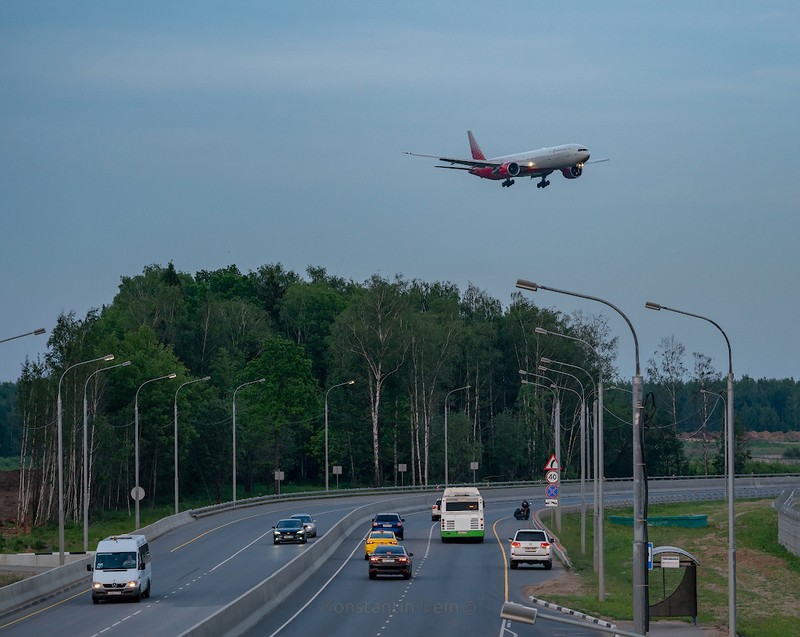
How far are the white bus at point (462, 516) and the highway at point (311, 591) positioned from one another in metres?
0.68

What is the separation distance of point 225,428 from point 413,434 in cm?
1910

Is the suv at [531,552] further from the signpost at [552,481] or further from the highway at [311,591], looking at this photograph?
the signpost at [552,481]

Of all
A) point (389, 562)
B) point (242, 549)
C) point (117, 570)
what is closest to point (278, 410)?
point (242, 549)

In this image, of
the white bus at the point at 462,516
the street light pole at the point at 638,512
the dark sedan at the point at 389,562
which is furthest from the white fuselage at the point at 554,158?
the street light pole at the point at 638,512

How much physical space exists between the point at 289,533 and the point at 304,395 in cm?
6694

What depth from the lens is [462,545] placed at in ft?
224

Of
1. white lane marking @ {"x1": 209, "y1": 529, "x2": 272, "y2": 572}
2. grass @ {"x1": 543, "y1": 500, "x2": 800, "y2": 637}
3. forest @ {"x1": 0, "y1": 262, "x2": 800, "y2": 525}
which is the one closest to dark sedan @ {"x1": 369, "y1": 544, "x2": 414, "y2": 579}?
grass @ {"x1": 543, "y1": 500, "x2": 800, "y2": 637}

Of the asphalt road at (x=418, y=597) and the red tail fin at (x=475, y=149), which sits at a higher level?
the red tail fin at (x=475, y=149)

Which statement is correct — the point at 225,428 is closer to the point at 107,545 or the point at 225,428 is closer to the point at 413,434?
the point at 413,434

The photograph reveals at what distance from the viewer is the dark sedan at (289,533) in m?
67.2

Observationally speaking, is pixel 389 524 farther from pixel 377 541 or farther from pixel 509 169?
pixel 509 169

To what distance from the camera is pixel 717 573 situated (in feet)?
196

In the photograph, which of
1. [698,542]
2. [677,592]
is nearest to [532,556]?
[677,592]

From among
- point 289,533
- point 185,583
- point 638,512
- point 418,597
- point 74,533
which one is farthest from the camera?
point 74,533
